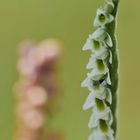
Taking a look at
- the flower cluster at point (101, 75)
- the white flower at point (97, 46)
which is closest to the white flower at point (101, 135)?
the flower cluster at point (101, 75)

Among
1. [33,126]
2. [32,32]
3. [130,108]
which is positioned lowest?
[33,126]

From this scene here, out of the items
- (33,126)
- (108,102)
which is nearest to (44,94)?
(33,126)

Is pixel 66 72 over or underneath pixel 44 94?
over

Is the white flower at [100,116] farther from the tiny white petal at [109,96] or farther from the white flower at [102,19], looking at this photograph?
the white flower at [102,19]

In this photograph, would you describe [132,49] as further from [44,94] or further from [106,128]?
[106,128]

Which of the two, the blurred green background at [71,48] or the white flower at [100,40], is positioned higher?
the blurred green background at [71,48]

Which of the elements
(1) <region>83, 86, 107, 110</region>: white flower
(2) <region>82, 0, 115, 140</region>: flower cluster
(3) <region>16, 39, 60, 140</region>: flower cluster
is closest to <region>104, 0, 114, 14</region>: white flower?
(2) <region>82, 0, 115, 140</region>: flower cluster

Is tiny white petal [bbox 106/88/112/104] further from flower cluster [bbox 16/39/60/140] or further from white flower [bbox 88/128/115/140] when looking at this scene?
flower cluster [bbox 16/39/60/140]
